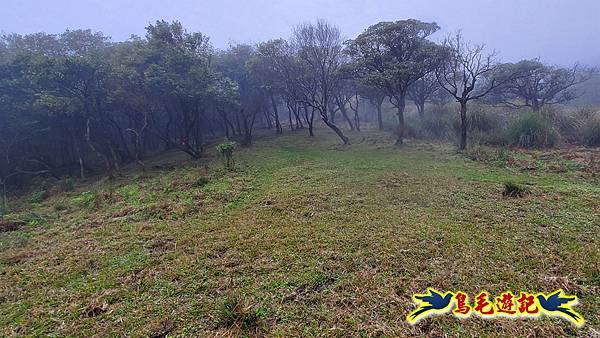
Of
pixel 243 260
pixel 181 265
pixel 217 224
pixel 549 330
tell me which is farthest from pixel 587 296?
pixel 217 224

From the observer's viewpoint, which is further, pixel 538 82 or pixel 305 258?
pixel 538 82

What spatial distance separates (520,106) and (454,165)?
11196 millimetres

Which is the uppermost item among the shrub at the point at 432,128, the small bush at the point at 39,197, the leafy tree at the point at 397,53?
the leafy tree at the point at 397,53

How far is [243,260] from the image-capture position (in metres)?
3.33

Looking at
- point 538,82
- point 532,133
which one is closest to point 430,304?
point 532,133

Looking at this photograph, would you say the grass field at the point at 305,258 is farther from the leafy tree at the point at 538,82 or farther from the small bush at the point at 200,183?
the leafy tree at the point at 538,82

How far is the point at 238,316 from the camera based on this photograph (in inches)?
Answer: 89.4

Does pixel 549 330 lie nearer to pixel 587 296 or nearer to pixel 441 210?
pixel 587 296

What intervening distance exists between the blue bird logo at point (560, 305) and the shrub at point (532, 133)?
9.32m

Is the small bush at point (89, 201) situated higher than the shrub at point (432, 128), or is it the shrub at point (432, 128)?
the shrub at point (432, 128)

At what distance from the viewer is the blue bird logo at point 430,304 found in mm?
2264

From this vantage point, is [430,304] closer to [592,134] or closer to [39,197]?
[592,134]

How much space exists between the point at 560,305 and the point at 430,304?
100 cm

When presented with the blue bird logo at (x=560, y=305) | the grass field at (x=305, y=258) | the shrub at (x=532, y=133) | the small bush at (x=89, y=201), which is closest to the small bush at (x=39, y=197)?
the small bush at (x=89, y=201)
